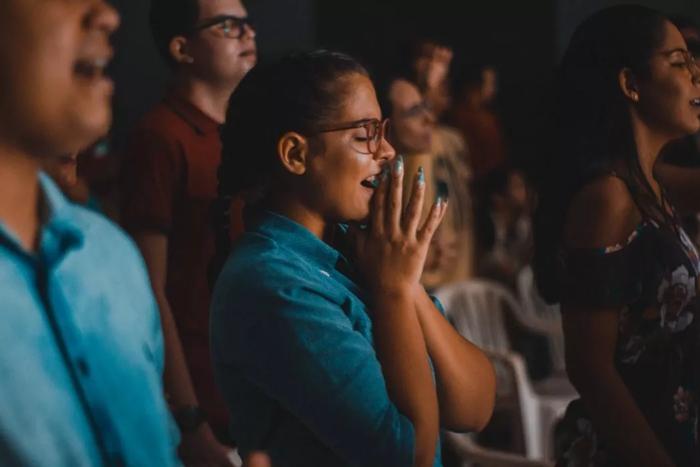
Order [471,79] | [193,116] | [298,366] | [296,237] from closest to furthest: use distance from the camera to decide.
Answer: [298,366] → [296,237] → [193,116] → [471,79]

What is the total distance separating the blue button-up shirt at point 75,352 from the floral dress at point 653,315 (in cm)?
83

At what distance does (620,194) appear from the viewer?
1498 millimetres

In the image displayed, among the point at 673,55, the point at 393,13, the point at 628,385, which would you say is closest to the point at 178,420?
the point at 628,385

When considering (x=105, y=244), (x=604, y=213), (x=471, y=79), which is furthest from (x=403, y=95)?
(x=471, y=79)

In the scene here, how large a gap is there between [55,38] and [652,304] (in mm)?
997

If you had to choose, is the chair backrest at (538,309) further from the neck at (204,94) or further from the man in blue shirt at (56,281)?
the man in blue shirt at (56,281)

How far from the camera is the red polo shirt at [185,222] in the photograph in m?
1.78

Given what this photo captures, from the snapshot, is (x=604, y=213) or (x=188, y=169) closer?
(x=604, y=213)

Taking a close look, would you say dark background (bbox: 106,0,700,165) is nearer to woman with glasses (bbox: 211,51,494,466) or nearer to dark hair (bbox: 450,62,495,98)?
dark hair (bbox: 450,62,495,98)

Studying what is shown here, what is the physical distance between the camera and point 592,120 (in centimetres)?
158

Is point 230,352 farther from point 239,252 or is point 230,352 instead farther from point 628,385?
point 628,385

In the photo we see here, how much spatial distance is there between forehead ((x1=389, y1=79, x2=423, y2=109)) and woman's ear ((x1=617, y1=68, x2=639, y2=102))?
0.98 meters

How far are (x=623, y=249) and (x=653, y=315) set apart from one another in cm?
10

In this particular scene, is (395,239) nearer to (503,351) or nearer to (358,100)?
(358,100)
